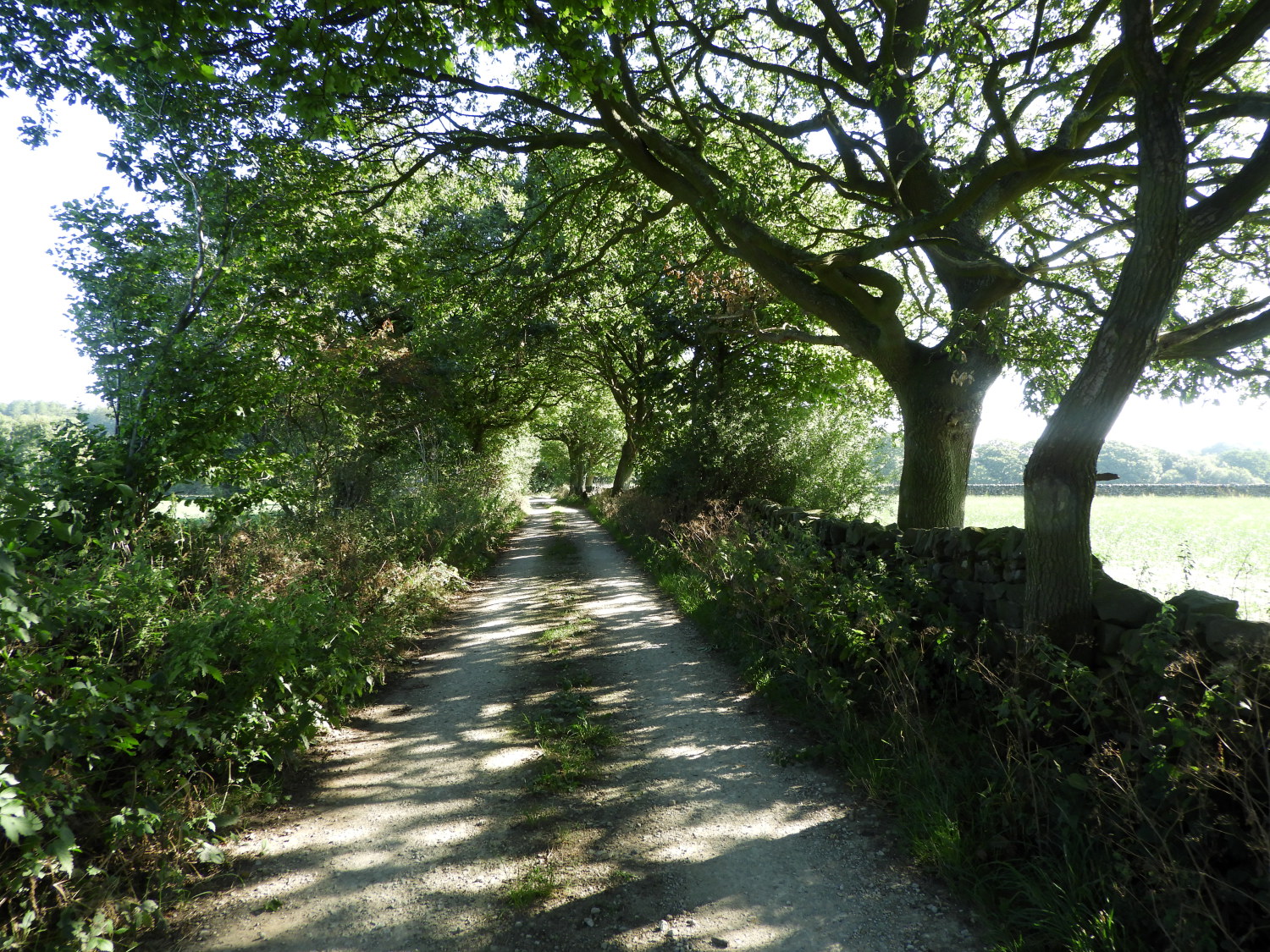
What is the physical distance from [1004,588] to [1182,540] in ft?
9.29

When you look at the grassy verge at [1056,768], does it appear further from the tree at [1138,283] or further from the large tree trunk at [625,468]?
the large tree trunk at [625,468]

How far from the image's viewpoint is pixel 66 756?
2.97 meters

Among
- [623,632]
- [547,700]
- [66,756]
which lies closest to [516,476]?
[623,632]

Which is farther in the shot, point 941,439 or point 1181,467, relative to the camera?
point 1181,467

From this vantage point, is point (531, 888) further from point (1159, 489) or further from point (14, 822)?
point (1159, 489)

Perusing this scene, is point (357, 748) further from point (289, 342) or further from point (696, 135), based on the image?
point (696, 135)

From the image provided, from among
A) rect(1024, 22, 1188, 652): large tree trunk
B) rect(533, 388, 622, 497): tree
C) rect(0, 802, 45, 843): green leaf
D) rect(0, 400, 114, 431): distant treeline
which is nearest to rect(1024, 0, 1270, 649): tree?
rect(1024, 22, 1188, 652): large tree trunk

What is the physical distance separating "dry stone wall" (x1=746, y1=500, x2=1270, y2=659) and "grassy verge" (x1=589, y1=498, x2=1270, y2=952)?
0.17m

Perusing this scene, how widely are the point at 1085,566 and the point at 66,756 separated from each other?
19.5 feet

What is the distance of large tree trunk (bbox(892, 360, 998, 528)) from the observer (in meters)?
7.69

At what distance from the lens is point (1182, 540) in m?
6.22

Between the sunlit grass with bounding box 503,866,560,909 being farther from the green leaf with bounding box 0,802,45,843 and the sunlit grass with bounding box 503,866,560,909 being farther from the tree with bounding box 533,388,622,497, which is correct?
the tree with bounding box 533,388,622,497

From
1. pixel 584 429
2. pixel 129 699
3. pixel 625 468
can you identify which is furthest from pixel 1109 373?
pixel 584 429

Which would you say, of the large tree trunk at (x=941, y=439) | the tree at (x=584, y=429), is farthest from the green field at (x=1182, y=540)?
the tree at (x=584, y=429)
